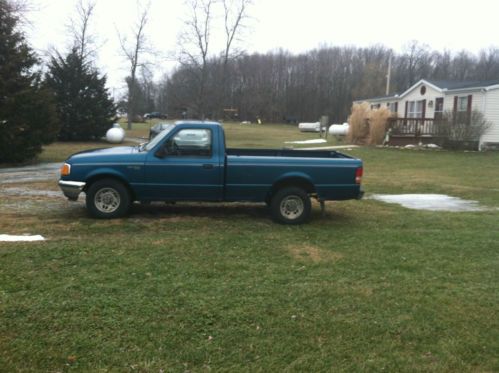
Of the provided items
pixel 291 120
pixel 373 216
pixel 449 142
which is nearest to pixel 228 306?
pixel 373 216

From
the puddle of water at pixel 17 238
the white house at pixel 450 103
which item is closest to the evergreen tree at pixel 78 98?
the white house at pixel 450 103

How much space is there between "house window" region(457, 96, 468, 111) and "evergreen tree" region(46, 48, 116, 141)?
23368mm

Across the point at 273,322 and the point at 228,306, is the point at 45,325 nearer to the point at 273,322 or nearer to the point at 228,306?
the point at 228,306

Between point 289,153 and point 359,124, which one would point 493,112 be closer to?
point 359,124

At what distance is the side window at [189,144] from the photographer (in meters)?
7.95

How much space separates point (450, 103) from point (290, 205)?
25592mm

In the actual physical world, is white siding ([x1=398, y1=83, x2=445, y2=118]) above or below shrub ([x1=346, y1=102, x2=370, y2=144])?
above

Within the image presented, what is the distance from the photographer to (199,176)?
789 cm

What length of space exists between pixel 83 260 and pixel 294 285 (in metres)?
2.52

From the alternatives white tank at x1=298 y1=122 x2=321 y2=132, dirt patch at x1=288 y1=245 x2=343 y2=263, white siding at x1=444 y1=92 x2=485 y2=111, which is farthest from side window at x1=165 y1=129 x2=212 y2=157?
white tank at x1=298 y1=122 x2=321 y2=132

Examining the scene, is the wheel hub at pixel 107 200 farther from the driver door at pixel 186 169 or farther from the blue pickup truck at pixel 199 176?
the driver door at pixel 186 169

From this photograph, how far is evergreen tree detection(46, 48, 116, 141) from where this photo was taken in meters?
32.3

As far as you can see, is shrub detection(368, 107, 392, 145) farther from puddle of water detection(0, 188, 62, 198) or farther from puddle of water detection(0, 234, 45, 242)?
puddle of water detection(0, 234, 45, 242)

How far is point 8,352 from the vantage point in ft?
11.5
